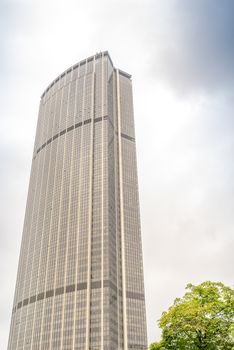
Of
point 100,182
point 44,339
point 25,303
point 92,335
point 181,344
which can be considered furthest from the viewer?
point 100,182

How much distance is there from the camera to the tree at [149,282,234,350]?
28.1 metres

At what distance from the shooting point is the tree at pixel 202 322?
92.3ft

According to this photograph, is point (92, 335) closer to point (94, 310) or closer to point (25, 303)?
point (94, 310)

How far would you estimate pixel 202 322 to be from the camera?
28344 millimetres

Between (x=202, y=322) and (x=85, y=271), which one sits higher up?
(x=85, y=271)

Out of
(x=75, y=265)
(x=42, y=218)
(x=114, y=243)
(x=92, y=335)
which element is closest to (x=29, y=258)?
(x=42, y=218)

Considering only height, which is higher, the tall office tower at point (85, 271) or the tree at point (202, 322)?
the tall office tower at point (85, 271)

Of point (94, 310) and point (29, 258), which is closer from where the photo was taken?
point (94, 310)

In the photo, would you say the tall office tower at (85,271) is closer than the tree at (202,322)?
No

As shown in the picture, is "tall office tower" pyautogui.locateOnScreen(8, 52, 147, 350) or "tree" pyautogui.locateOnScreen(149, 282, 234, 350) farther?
"tall office tower" pyautogui.locateOnScreen(8, 52, 147, 350)

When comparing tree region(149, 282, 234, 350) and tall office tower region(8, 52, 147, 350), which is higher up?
tall office tower region(8, 52, 147, 350)

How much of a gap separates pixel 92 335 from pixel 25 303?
46.6m

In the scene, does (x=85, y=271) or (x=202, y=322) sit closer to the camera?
(x=202, y=322)

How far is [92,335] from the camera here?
14412 centimetres
